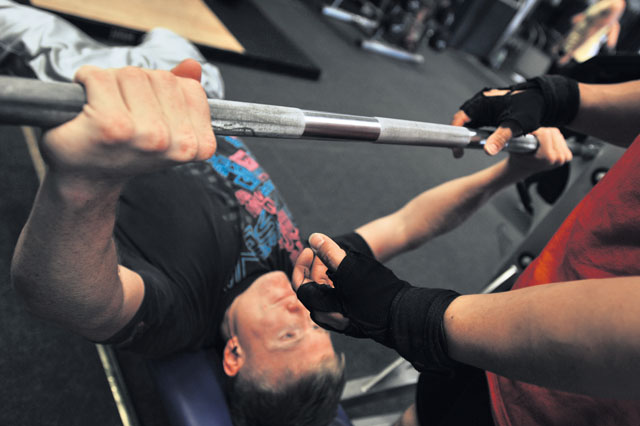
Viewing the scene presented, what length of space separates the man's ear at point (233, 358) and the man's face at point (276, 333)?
0.01 m

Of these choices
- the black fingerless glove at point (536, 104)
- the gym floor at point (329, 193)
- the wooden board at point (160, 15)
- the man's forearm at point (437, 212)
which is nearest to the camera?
the black fingerless glove at point (536, 104)

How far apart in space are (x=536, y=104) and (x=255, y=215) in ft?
2.72

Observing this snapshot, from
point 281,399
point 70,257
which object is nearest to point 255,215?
point 281,399

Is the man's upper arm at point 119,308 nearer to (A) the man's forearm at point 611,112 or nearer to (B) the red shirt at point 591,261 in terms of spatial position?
(B) the red shirt at point 591,261

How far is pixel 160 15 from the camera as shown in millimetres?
2955

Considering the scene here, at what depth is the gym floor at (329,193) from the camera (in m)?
1.02

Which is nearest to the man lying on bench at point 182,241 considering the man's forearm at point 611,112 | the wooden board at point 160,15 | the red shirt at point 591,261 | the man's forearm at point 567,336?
the man's forearm at point 611,112

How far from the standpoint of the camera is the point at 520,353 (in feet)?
1.37

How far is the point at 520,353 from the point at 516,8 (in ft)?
24.3

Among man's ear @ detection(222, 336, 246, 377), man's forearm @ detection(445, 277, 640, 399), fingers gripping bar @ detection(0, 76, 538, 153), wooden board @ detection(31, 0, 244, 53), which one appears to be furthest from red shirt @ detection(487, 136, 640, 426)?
wooden board @ detection(31, 0, 244, 53)

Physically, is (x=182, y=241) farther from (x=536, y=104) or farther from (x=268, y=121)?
(x=536, y=104)

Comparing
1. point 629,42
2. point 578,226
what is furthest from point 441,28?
point 578,226

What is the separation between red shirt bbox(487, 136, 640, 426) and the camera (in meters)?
0.53

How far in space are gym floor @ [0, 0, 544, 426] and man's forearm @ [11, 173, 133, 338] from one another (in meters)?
0.41
